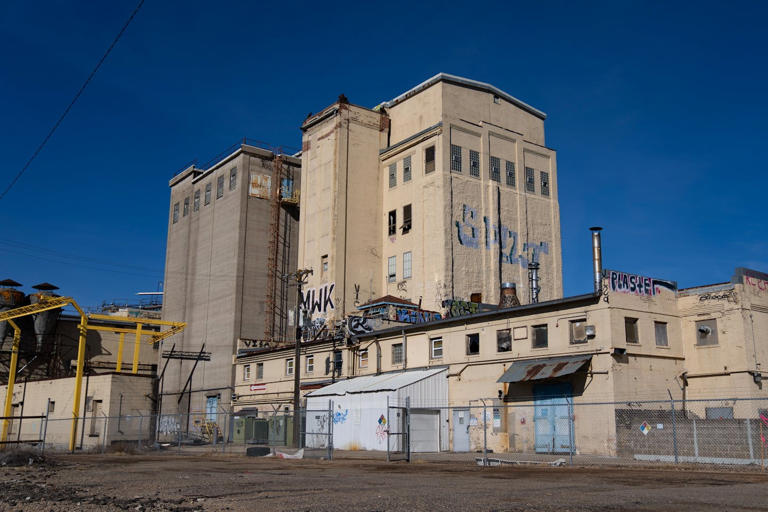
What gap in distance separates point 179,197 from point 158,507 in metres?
65.1

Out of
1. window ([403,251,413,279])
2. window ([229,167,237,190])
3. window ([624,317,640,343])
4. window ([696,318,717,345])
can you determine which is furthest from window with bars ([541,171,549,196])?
window ([624,317,640,343])

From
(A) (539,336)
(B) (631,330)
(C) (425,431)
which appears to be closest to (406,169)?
(A) (539,336)

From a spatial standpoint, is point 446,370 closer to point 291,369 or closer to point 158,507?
point 291,369

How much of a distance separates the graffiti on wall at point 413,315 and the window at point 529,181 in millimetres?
16050

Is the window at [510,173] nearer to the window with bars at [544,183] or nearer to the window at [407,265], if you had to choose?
the window with bars at [544,183]

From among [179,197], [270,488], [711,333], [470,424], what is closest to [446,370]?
[470,424]

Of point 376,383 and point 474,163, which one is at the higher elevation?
point 474,163

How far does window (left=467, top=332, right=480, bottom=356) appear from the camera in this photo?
1416 inches

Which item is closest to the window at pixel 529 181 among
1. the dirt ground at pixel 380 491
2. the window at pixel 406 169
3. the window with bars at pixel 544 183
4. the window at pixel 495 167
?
the window with bars at pixel 544 183

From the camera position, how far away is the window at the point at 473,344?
118 ft

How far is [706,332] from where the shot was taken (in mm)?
32531

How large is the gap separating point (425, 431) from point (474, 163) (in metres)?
27.1

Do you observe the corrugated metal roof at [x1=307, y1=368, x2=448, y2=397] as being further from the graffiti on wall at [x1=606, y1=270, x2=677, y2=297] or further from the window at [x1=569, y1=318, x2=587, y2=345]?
the graffiti on wall at [x1=606, y1=270, x2=677, y2=297]

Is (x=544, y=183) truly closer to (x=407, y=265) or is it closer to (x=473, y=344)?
(x=407, y=265)
